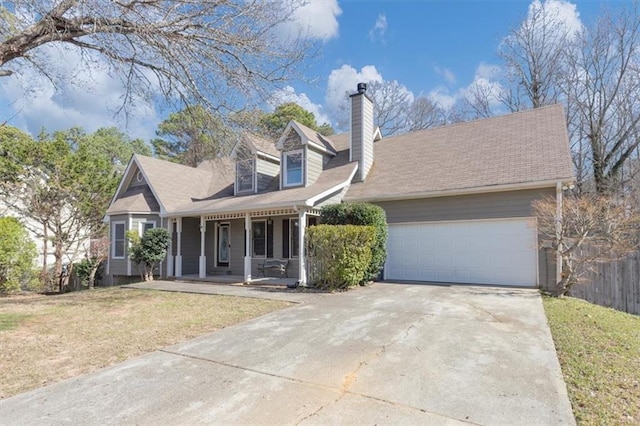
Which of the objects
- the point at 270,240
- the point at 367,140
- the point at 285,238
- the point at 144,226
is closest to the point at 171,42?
the point at 285,238

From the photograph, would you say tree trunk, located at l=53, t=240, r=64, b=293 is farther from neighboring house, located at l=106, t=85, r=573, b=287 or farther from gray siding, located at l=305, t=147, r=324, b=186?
gray siding, located at l=305, t=147, r=324, b=186

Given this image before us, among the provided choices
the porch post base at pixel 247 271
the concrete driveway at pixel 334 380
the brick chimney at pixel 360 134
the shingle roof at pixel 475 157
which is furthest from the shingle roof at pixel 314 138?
the concrete driveway at pixel 334 380

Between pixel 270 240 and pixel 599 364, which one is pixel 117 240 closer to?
pixel 270 240

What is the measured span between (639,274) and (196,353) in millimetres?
11990

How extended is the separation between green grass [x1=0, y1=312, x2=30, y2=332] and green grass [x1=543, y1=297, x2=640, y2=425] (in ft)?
28.8

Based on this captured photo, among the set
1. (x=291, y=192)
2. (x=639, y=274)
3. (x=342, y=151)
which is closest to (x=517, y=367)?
(x=639, y=274)

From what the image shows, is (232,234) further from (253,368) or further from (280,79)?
(253,368)

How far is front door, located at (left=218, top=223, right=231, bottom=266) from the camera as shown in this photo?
Answer: 636 inches

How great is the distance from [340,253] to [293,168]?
541cm

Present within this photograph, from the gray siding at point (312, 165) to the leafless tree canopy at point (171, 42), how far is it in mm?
5779

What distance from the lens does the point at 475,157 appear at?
12875mm

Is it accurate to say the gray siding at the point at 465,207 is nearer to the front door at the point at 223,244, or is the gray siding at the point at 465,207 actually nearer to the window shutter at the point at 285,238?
the window shutter at the point at 285,238

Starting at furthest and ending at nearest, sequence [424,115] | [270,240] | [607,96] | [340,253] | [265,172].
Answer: [424,115]
[607,96]
[265,172]
[270,240]
[340,253]

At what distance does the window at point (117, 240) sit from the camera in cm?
1590
